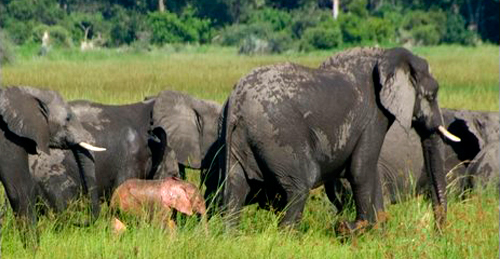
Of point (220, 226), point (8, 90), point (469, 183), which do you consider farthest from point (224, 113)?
point (469, 183)

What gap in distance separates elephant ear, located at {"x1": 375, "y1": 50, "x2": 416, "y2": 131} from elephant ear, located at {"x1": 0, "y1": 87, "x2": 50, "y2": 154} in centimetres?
198

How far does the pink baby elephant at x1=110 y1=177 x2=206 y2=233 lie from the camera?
24.3 ft

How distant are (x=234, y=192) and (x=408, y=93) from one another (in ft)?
4.28

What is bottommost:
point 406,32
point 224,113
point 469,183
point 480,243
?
point 406,32

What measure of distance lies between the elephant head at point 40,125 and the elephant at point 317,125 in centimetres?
80

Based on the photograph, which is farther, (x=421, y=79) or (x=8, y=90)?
(x=421, y=79)

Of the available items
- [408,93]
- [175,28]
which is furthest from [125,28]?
[408,93]

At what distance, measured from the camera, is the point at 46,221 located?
7.56 m

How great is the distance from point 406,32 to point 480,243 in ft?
141

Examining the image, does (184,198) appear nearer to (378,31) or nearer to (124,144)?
(124,144)

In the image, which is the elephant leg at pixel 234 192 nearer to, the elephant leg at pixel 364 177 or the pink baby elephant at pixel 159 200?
the pink baby elephant at pixel 159 200

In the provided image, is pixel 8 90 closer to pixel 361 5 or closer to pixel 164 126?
pixel 164 126

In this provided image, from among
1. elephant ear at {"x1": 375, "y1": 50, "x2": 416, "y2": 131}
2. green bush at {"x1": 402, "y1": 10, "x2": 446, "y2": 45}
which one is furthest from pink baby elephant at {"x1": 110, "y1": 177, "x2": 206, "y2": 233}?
green bush at {"x1": 402, "y1": 10, "x2": 446, "y2": 45}

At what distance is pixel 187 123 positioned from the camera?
9.25 metres
